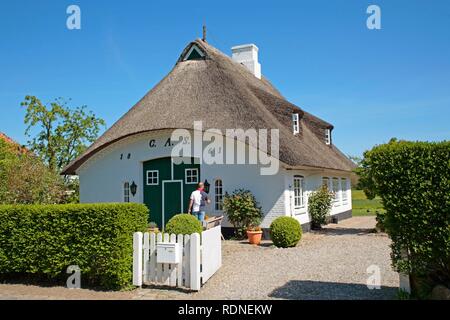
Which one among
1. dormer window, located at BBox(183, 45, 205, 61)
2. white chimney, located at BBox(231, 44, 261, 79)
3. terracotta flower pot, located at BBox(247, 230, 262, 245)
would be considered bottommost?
terracotta flower pot, located at BBox(247, 230, 262, 245)

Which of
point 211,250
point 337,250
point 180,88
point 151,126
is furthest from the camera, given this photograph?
point 180,88

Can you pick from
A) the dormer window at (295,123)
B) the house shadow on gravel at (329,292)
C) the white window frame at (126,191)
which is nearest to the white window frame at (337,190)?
the dormer window at (295,123)

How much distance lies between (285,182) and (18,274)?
909cm

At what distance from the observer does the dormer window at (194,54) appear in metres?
19.2

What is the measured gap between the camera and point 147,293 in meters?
7.45

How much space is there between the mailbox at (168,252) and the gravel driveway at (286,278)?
62 cm

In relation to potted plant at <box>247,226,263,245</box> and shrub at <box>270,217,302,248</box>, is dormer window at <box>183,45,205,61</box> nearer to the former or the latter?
potted plant at <box>247,226,263,245</box>

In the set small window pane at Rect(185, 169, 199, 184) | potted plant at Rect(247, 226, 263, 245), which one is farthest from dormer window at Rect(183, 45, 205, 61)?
potted plant at Rect(247, 226, 263, 245)

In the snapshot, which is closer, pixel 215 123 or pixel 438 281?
pixel 438 281

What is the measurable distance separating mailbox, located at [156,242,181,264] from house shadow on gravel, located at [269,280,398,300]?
1966 millimetres

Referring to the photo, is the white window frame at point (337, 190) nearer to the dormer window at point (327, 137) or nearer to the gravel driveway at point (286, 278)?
the dormer window at point (327, 137)

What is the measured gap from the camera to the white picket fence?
7.62 metres
